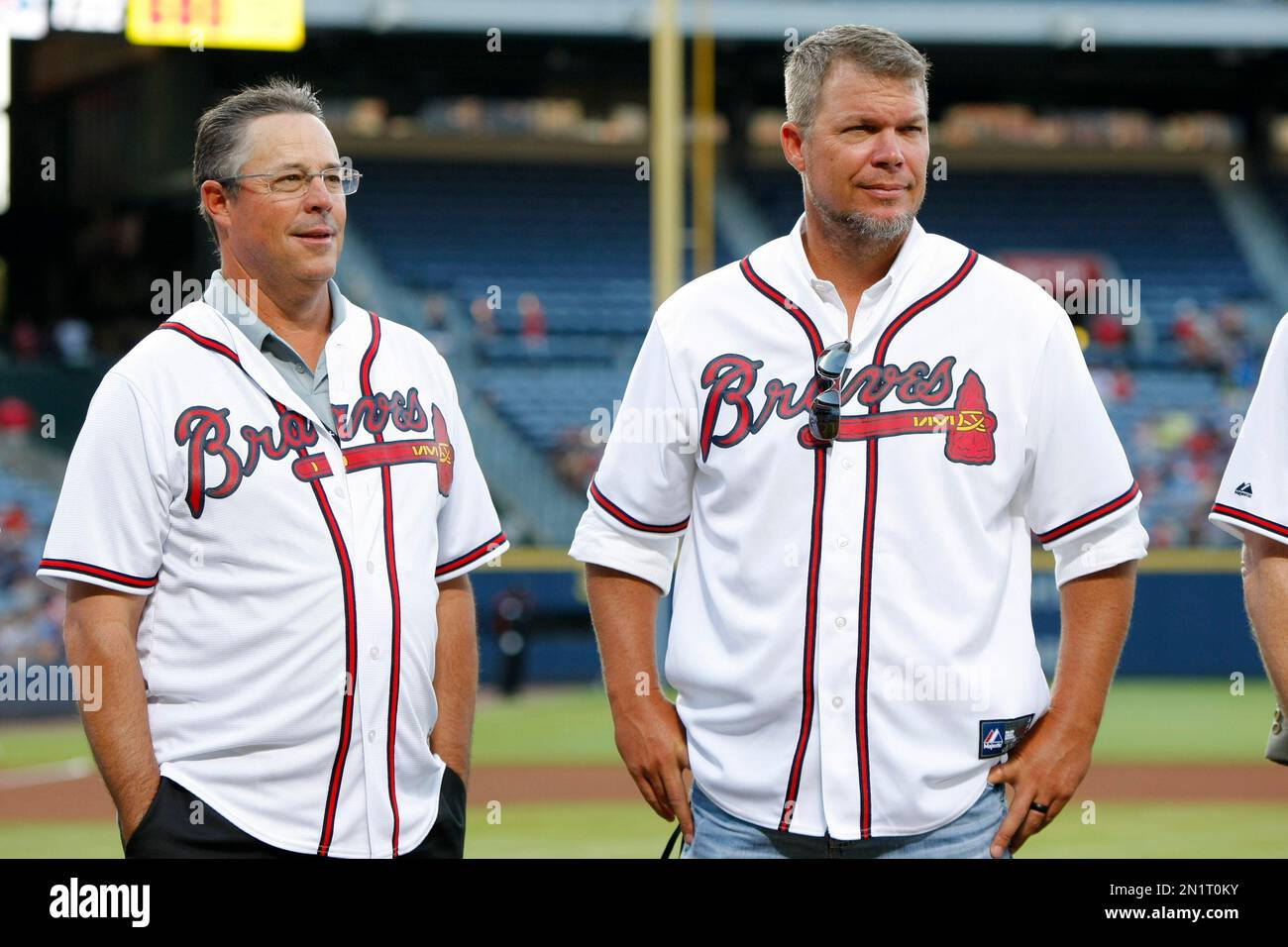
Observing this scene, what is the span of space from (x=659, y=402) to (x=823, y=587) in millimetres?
393

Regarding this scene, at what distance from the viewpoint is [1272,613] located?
111 inches

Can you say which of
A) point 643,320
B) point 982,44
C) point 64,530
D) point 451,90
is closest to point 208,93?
point 451,90

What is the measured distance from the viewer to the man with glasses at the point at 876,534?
2.62 meters

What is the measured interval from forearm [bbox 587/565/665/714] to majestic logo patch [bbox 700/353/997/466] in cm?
27

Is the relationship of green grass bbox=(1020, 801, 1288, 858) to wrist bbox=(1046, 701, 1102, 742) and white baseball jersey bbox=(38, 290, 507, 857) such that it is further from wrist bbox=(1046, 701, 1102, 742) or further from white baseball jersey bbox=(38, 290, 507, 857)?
white baseball jersey bbox=(38, 290, 507, 857)

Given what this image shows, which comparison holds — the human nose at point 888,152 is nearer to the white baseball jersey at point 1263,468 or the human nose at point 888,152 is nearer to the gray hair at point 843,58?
the gray hair at point 843,58

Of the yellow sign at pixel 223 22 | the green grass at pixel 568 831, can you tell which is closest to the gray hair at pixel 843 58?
the green grass at pixel 568 831

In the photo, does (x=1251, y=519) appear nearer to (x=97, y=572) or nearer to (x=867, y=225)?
(x=867, y=225)

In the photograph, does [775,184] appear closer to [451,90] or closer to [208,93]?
[451,90]

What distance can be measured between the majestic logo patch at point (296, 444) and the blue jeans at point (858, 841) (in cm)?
74

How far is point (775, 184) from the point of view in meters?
24.6

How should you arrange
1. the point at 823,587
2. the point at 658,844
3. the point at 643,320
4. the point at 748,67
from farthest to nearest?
the point at 748,67
the point at 643,320
the point at 658,844
the point at 823,587

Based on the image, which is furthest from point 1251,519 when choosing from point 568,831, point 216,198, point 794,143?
point 568,831
